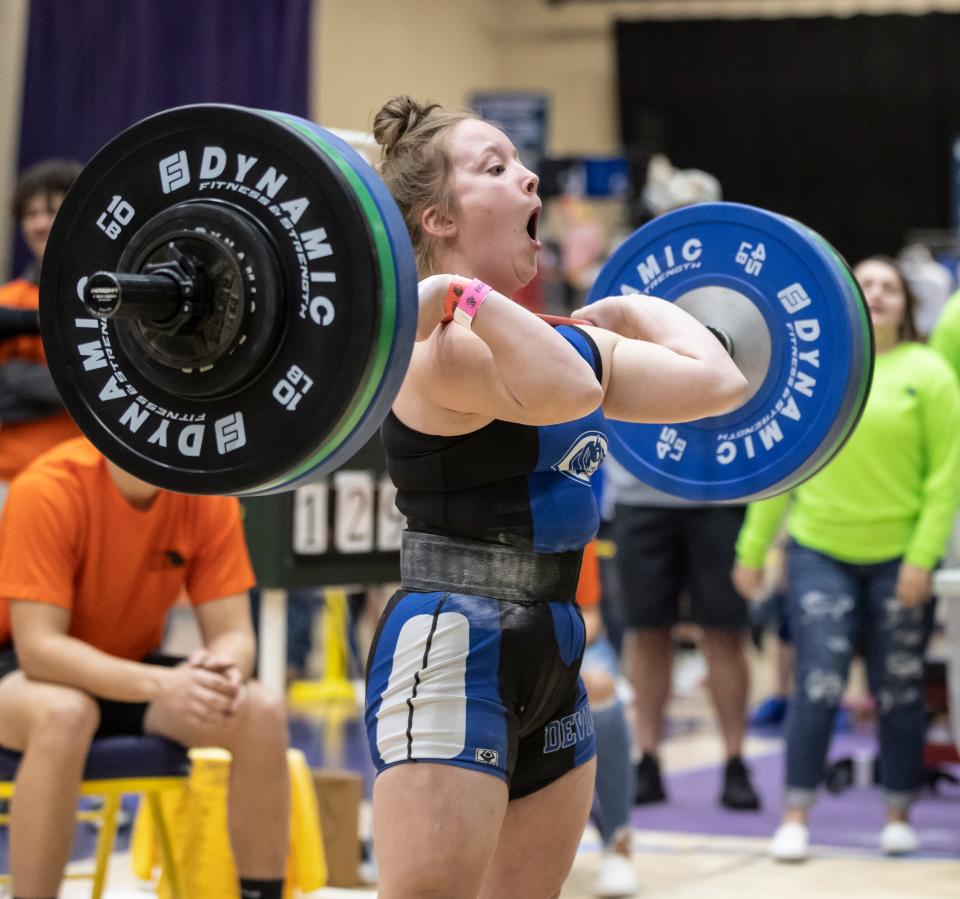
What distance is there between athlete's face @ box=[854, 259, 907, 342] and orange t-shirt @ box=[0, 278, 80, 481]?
2.12 metres

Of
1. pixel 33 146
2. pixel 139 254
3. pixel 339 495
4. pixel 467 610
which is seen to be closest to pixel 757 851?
pixel 339 495

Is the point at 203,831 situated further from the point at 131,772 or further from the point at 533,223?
the point at 533,223

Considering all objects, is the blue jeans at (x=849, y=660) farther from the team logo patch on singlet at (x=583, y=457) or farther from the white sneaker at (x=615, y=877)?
the team logo patch on singlet at (x=583, y=457)

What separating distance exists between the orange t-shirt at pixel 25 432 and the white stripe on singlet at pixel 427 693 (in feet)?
6.73

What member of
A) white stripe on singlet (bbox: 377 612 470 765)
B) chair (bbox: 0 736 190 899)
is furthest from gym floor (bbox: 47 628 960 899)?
white stripe on singlet (bbox: 377 612 470 765)

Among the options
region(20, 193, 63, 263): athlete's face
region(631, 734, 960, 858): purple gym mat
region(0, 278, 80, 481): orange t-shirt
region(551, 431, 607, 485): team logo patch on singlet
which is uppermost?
region(20, 193, 63, 263): athlete's face

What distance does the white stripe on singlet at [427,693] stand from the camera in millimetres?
1849

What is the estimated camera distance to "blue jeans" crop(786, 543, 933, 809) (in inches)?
166

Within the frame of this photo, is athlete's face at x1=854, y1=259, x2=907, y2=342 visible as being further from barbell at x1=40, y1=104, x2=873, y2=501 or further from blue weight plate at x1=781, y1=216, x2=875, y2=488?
barbell at x1=40, y1=104, x2=873, y2=501

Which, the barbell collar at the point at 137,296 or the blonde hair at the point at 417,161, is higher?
the blonde hair at the point at 417,161

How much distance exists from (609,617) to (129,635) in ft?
14.1

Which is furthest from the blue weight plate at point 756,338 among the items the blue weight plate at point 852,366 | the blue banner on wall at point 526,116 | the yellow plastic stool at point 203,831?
the blue banner on wall at point 526,116

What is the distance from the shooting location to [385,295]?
1.64 metres

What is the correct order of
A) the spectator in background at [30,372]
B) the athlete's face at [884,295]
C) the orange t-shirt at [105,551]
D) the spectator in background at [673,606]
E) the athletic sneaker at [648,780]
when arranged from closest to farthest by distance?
the orange t-shirt at [105,551]
the spectator in background at [30,372]
the athlete's face at [884,295]
the spectator in background at [673,606]
the athletic sneaker at [648,780]
